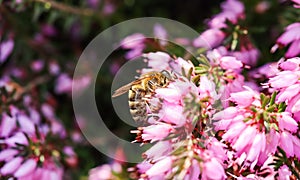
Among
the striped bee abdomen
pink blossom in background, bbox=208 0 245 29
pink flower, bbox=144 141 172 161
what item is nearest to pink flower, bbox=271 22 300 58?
pink blossom in background, bbox=208 0 245 29

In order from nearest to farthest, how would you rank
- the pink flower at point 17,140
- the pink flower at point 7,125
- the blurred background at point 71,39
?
1. the pink flower at point 17,140
2. the pink flower at point 7,125
3. the blurred background at point 71,39

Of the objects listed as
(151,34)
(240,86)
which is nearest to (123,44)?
(151,34)

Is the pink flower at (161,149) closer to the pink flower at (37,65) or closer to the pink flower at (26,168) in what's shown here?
the pink flower at (26,168)

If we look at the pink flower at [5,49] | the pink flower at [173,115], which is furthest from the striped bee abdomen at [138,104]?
the pink flower at [5,49]

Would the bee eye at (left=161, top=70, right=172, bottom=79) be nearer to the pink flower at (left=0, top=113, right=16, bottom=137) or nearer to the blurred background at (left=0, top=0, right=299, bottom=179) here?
the pink flower at (left=0, top=113, right=16, bottom=137)

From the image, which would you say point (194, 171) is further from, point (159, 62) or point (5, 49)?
point (5, 49)

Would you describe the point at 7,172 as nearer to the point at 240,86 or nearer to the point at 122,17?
the point at 240,86
